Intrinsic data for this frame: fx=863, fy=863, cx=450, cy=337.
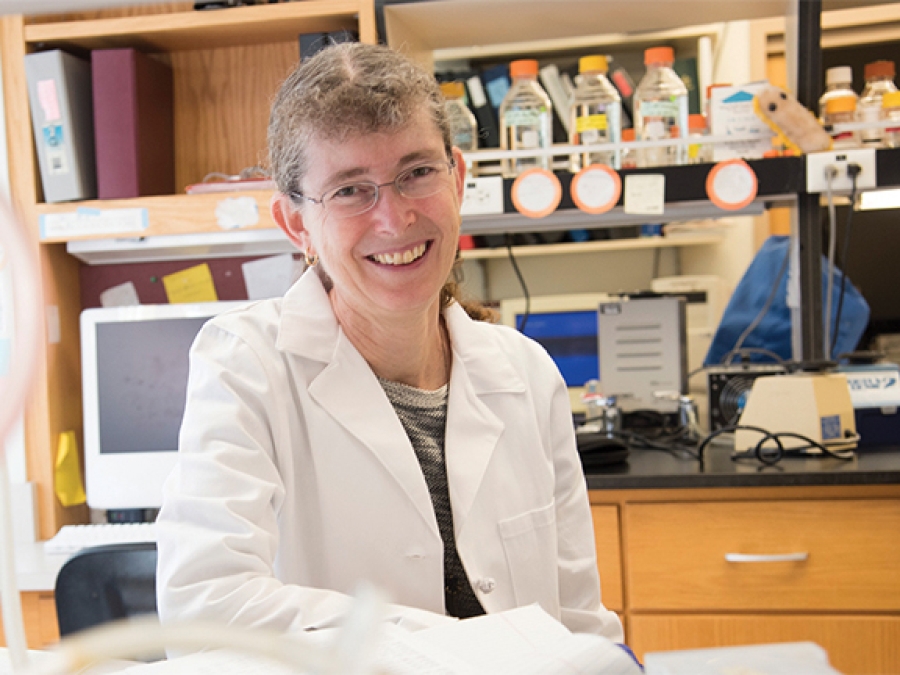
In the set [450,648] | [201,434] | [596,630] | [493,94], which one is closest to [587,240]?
[493,94]

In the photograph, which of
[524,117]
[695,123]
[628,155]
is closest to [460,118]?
[524,117]

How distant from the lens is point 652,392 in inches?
81.4

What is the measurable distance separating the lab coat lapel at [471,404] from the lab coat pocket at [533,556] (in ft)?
0.25

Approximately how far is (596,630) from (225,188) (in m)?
1.30

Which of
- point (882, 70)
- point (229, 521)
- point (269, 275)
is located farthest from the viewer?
point (269, 275)

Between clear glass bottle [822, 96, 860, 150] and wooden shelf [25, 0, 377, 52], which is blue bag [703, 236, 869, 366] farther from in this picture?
wooden shelf [25, 0, 377, 52]

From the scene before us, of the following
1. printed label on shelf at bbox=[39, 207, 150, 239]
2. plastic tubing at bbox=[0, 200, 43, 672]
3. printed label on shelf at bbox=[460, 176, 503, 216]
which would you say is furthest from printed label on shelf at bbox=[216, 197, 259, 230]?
plastic tubing at bbox=[0, 200, 43, 672]

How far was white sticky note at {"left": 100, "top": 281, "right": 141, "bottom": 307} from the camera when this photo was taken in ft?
7.50

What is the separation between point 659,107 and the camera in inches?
75.5

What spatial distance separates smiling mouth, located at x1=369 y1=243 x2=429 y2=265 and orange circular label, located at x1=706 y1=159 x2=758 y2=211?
3.07 ft

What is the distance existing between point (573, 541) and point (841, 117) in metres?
1.21

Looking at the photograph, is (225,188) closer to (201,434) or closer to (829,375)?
(201,434)

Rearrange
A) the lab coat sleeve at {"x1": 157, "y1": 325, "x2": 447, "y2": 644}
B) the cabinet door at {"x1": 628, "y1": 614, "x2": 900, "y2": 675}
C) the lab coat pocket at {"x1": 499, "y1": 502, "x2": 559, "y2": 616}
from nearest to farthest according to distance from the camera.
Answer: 1. the lab coat sleeve at {"x1": 157, "y1": 325, "x2": 447, "y2": 644}
2. the lab coat pocket at {"x1": 499, "y1": 502, "x2": 559, "y2": 616}
3. the cabinet door at {"x1": 628, "y1": 614, "x2": 900, "y2": 675}

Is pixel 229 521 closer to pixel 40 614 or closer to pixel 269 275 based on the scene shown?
pixel 40 614
